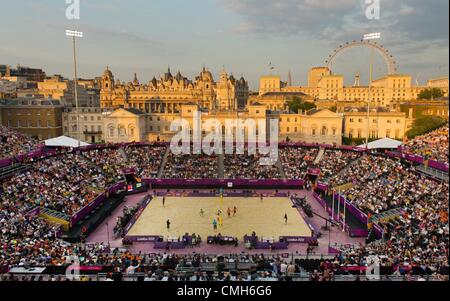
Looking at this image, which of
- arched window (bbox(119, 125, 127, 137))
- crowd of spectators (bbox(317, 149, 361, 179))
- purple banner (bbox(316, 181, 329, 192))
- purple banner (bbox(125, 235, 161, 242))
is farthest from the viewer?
arched window (bbox(119, 125, 127, 137))

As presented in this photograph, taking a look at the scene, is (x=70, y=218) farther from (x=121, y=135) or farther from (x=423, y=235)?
(x=121, y=135)

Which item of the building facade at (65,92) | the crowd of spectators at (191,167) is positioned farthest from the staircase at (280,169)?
the building facade at (65,92)

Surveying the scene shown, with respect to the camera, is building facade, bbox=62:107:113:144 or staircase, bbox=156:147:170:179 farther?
building facade, bbox=62:107:113:144

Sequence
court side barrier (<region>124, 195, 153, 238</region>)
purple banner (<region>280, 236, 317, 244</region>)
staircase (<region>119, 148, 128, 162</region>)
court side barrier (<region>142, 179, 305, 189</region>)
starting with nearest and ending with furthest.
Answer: purple banner (<region>280, 236, 317, 244</region>), court side barrier (<region>124, 195, 153, 238</region>), court side barrier (<region>142, 179, 305, 189</region>), staircase (<region>119, 148, 128, 162</region>)

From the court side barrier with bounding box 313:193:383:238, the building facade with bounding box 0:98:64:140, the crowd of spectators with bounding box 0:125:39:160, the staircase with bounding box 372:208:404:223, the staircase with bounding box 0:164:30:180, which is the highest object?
the building facade with bounding box 0:98:64:140

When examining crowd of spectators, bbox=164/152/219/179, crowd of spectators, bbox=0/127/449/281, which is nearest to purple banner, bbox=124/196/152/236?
crowd of spectators, bbox=0/127/449/281

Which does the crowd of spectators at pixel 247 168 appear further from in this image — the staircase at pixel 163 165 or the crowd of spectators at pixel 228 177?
the staircase at pixel 163 165

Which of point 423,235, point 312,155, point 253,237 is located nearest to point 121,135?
point 312,155

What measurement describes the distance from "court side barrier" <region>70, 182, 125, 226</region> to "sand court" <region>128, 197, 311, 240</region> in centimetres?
420

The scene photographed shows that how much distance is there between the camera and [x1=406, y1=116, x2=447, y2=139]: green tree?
50.7 m

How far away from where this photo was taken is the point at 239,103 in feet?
385

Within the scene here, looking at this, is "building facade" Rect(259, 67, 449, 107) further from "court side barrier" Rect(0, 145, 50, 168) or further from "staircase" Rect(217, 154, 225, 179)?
"court side barrier" Rect(0, 145, 50, 168)

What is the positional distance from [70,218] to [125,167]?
48.8 ft

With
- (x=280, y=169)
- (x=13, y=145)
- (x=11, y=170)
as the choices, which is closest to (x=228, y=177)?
(x=280, y=169)
